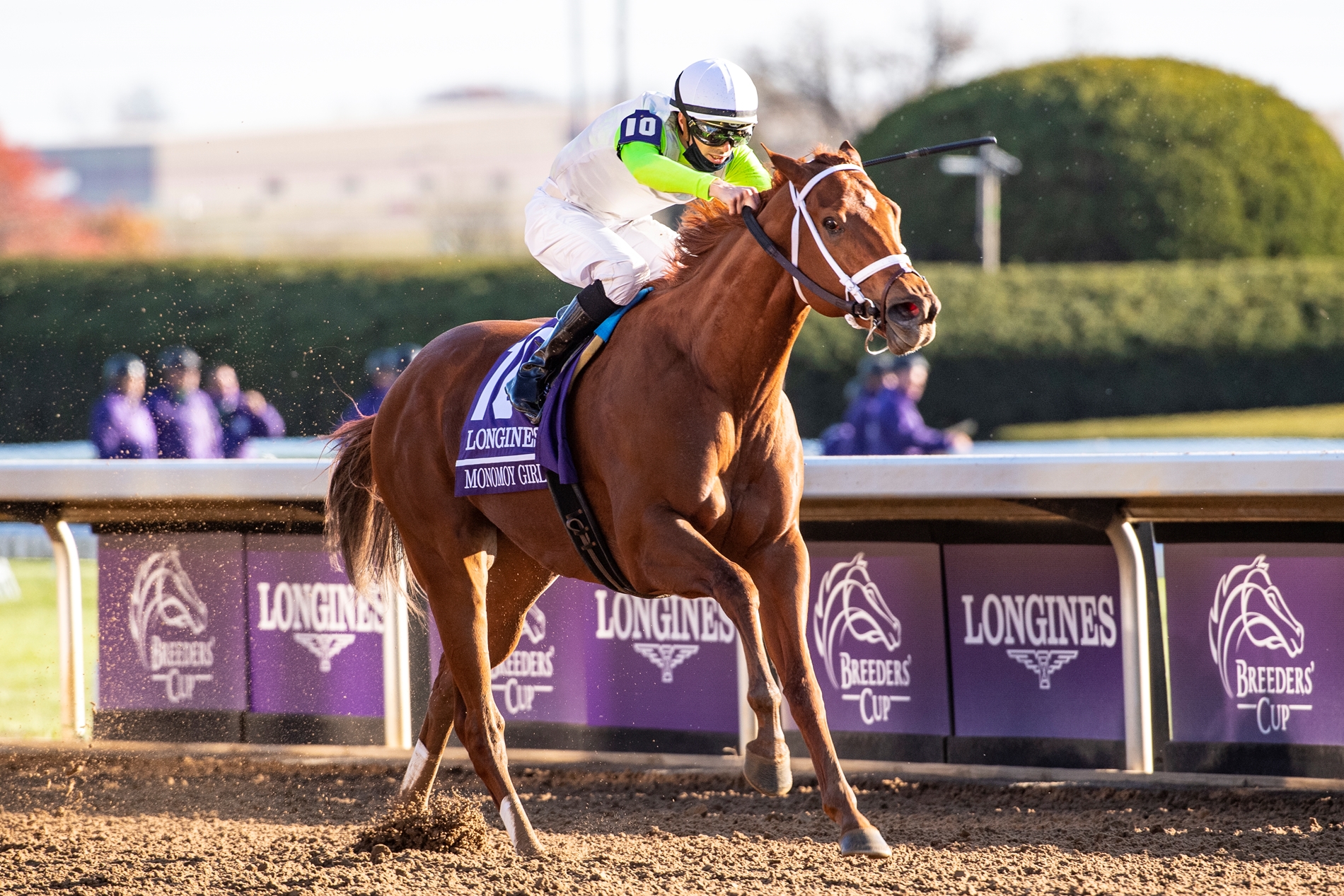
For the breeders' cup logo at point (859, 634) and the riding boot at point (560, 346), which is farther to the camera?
the breeders' cup logo at point (859, 634)

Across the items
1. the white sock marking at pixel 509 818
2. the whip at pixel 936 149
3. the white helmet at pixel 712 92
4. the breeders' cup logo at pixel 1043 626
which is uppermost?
the white helmet at pixel 712 92

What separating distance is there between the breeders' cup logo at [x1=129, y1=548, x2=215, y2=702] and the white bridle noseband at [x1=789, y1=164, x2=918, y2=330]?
3.70m

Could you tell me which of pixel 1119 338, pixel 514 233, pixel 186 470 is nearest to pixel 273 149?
pixel 514 233

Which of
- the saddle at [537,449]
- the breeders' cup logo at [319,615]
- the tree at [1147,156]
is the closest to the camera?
the saddle at [537,449]

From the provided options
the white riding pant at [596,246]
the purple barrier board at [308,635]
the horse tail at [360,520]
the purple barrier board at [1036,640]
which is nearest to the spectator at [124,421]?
the purple barrier board at [308,635]

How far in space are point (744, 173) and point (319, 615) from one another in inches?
119

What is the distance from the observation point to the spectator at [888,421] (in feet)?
28.1

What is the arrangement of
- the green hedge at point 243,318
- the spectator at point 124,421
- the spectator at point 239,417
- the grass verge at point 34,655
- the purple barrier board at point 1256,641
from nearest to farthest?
1. the purple barrier board at point 1256,641
2. the grass verge at point 34,655
3. the spectator at point 124,421
4. the spectator at point 239,417
5. the green hedge at point 243,318

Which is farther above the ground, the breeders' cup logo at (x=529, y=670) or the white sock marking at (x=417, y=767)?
the breeders' cup logo at (x=529, y=670)

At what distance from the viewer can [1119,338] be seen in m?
19.2

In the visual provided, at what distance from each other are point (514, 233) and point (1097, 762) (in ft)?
110

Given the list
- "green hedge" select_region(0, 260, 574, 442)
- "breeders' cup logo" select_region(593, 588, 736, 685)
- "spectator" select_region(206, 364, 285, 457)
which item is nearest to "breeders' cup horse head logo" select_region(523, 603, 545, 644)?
"breeders' cup logo" select_region(593, 588, 736, 685)

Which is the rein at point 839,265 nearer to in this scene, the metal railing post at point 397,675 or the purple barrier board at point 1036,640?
the purple barrier board at point 1036,640

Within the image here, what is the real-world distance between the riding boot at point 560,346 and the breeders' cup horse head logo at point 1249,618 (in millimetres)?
2445
